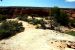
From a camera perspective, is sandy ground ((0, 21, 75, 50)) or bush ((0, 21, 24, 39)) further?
bush ((0, 21, 24, 39))

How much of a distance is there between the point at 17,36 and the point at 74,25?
18.6 meters

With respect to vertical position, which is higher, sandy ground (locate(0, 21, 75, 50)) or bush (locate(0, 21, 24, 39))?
bush (locate(0, 21, 24, 39))

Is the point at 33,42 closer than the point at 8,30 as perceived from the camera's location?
Yes

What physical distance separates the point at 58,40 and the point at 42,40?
150 cm

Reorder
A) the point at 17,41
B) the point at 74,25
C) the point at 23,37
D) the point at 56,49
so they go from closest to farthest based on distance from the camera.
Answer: the point at 56,49 < the point at 17,41 < the point at 23,37 < the point at 74,25

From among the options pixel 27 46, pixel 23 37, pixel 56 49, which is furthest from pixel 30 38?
pixel 56 49

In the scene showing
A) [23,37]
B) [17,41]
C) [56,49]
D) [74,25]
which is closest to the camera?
[56,49]

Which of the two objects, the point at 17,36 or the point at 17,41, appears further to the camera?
the point at 17,36

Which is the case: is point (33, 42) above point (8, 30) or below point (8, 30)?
below

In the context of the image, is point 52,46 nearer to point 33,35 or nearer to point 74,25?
point 33,35

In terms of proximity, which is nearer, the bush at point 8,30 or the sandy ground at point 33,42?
the sandy ground at point 33,42

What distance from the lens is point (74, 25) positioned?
34.9 m

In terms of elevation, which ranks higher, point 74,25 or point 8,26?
point 8,26

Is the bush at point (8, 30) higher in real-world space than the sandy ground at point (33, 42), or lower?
higher
